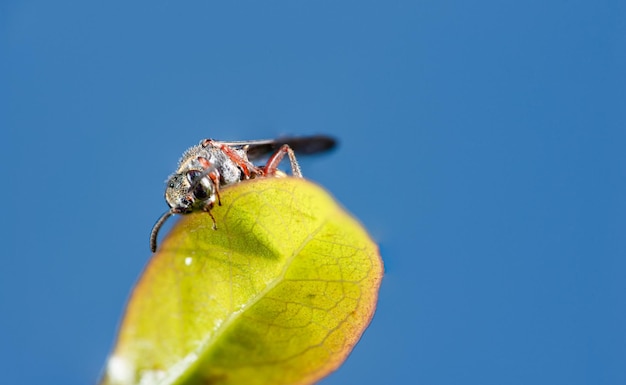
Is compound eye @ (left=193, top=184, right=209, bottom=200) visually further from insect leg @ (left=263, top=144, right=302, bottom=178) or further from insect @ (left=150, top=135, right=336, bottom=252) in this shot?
insect leg @ (left=263, top=144, right=302, bottom=178)

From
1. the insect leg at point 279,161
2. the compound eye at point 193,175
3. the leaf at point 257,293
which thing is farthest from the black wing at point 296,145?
the leaf at point 257,293

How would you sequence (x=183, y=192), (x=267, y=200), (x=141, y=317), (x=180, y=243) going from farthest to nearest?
(x=183, y=192) → (x=267, y=200) → (x=180, y=243) → (x=141, y=317)

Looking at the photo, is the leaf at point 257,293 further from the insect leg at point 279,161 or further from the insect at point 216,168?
the insect leg at point 279,161

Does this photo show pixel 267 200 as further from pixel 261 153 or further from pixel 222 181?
pixel 261 153

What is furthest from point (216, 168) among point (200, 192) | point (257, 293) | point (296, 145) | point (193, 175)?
point (257, 293)

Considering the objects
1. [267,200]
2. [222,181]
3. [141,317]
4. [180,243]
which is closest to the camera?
[141,317]

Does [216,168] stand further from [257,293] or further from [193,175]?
[257,293]

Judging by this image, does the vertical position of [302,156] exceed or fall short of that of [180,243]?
it exceeds it

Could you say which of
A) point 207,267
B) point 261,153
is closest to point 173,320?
point 207,267
